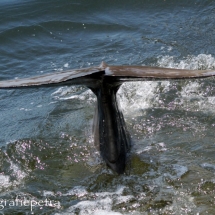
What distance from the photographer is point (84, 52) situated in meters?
10.9

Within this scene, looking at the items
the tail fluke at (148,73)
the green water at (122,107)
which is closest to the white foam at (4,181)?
the green water at (122,107)

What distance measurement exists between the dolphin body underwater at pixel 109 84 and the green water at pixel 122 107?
0.78 ft

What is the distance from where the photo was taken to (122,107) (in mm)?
7820

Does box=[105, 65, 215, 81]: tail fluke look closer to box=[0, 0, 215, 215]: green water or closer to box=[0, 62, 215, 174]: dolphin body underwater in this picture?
box=[0, 62, 215, 174]: dolphin body underwater

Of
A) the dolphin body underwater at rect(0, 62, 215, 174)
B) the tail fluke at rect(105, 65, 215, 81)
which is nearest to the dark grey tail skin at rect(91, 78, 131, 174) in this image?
the dolphin body underwater at rect(0, 62, 215, 174)

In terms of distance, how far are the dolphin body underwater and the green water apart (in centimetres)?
24

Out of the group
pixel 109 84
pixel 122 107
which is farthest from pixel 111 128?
pixel 122 107

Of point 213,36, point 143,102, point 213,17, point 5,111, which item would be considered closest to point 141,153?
point 143,102

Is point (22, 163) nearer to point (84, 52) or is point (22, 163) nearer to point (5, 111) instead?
point (5, 111)

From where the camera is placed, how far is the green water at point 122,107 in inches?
208

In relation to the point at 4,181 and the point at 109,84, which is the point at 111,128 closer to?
the point at 109,84

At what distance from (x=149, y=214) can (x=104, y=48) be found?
6580mm

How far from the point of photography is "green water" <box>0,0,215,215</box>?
5.27 m

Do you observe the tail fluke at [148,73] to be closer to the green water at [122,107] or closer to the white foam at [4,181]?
the green water at [122,107]
